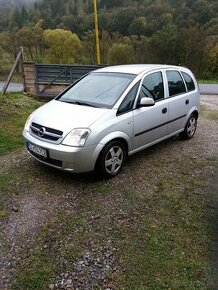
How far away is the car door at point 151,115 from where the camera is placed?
17.5 feet

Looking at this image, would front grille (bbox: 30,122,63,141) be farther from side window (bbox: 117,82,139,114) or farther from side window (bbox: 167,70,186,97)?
side window (bbox: 167,70,186,97)

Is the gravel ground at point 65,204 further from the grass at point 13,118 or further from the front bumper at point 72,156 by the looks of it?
the grass at point 13,118

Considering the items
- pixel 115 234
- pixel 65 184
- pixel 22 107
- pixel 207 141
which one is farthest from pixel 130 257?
pixel 22 107

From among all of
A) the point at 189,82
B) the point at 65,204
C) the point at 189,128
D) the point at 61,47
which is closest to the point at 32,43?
the point at 61,47

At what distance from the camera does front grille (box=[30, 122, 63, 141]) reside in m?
4.64

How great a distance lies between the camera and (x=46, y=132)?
4.77 metres

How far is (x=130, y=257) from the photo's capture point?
135 inches

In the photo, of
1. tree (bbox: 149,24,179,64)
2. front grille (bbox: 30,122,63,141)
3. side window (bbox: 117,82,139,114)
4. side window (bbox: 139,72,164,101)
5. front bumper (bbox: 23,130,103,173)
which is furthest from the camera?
tree (bbox: 149,24,179,64)

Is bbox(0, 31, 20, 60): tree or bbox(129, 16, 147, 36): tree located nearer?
bbox(0, 31, 20, 60): tree

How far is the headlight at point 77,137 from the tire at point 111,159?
1.25ft

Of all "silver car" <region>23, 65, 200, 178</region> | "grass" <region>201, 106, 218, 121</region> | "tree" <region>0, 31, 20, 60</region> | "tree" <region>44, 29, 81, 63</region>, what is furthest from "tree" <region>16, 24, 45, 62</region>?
"silver car" <region>23, 65, 200, 178</region>

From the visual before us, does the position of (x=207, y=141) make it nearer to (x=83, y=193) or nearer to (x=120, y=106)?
(x=120, y=106)

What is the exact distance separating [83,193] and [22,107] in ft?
18.7

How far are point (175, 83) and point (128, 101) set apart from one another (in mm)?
1593
